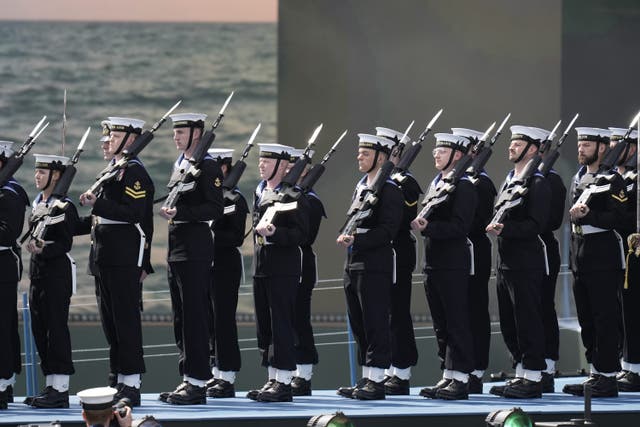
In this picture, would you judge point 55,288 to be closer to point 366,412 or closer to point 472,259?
point 366,412

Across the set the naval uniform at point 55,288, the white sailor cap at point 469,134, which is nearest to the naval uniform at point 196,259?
the naval uniform at point 55,288

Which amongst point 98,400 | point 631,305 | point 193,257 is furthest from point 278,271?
point 98,400

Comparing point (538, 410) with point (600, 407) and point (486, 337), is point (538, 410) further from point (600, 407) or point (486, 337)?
point (486, 337)

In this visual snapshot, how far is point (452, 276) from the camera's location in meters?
9.55

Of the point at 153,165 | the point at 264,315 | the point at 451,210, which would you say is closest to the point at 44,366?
the point at 264,315

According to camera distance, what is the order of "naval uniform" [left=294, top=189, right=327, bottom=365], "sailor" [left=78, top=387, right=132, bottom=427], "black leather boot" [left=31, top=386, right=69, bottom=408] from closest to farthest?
1. "sailor" [left=78, top=387, right=132, bottom=427]
2. "black leather boot" [left=31, top=386, right=69, bottom=408]
3. "naval uniform" [left=294, top=189, right=327, bottom=365]

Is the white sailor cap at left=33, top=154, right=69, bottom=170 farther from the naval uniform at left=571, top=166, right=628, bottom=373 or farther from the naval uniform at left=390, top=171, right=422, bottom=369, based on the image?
the naval uniform at left=571, top=166, right=628, bottom=373

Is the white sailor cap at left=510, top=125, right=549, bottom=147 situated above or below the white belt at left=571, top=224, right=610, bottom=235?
above

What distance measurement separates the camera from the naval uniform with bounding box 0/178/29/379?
9.21 m

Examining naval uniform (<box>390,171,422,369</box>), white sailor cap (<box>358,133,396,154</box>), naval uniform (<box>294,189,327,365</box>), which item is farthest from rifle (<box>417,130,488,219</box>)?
naval uniform (<box>294,189,327,365</box>)

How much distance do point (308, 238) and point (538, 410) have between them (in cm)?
207

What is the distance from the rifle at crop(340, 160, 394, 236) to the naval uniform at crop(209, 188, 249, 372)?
29.1 inches

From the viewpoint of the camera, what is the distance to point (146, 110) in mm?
16625

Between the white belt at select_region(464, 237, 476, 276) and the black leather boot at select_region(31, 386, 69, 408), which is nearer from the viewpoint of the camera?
the black leather boot at select_region(31, 386, 69, 408)
